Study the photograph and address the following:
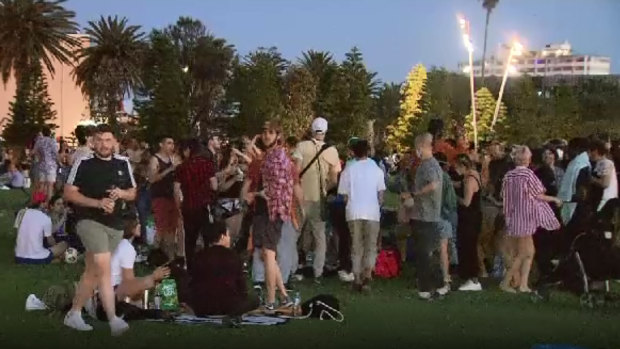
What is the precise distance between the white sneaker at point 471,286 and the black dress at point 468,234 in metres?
0.15

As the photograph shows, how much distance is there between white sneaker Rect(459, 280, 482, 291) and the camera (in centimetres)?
1227

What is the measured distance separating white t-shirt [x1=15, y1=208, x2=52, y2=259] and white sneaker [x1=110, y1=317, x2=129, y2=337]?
17.3 ft

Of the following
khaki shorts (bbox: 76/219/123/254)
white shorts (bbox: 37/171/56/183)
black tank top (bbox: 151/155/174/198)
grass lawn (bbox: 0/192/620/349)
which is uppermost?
white shorts (bbox: 37/171/56/183)

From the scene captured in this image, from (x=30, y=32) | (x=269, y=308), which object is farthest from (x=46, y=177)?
(x=30, y=32)

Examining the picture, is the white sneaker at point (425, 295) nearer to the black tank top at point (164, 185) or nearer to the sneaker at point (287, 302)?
the sneaker at point (287, 302)

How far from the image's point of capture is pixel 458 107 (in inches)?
3118

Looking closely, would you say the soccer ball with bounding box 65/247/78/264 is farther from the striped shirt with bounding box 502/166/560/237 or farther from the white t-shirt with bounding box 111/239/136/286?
the striped shirt with bounding box 502/166/560/237

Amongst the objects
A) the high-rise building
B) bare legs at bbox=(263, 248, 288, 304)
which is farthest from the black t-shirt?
the high-rise building

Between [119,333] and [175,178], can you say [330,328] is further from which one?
[175,178]

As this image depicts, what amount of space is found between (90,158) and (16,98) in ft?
188

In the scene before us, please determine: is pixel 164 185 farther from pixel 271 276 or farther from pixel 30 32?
pixel 30 32

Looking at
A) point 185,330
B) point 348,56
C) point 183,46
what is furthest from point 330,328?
point 183,46

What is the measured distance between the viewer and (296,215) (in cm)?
1140

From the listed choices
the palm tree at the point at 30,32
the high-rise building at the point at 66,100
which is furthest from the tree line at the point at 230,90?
the high-rise building at the point at 66,100
